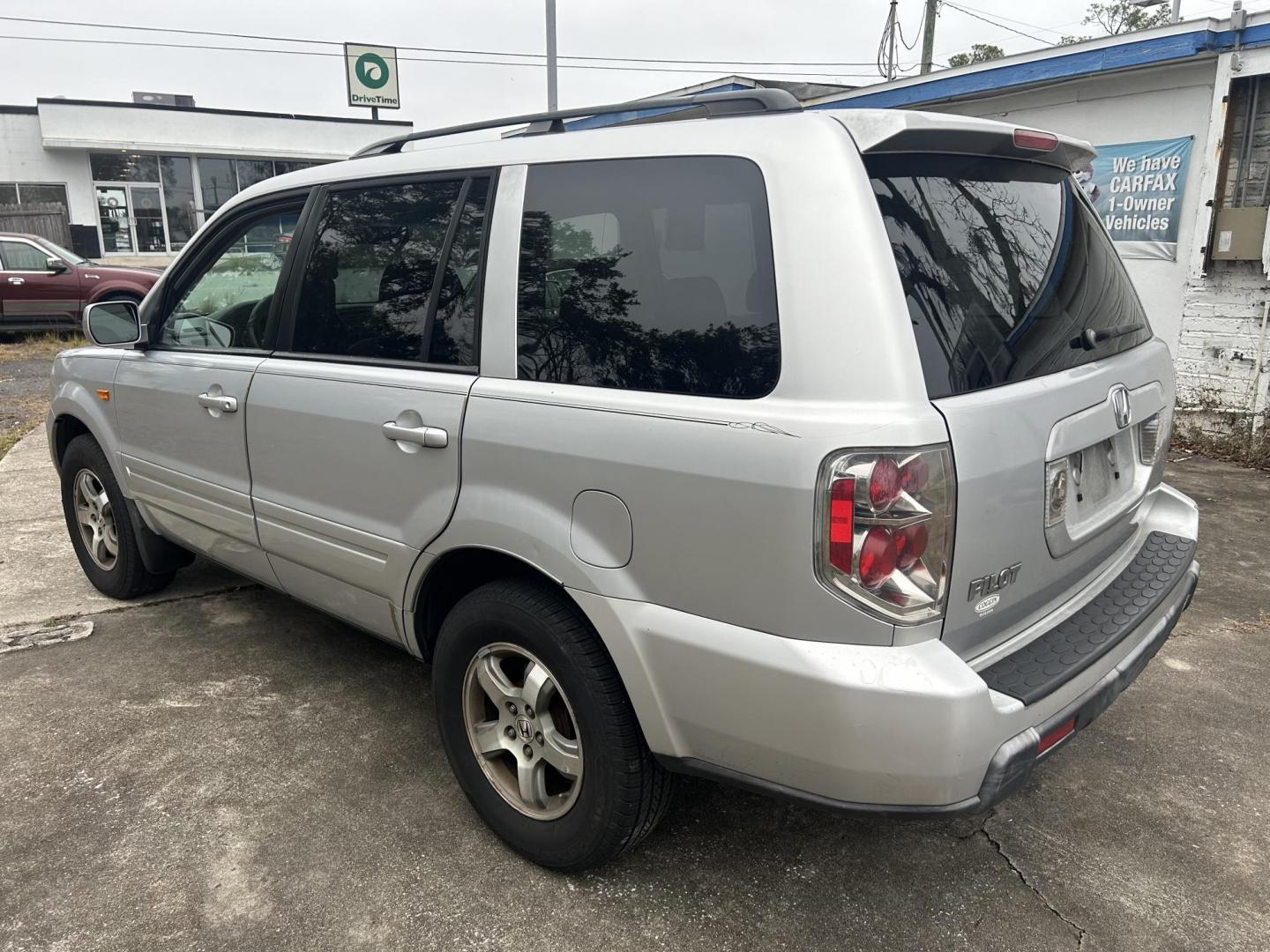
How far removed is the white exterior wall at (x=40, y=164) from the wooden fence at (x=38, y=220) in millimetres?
806

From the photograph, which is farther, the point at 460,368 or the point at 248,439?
the point at 248,439

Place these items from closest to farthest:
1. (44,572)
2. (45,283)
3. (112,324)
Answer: (112,324) < (44,572) < (45,283)

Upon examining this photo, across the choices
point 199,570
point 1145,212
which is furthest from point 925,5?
point 199,570

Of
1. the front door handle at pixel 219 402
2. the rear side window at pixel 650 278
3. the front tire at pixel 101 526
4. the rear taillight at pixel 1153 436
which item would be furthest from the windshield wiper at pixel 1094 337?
the front tire at pixel 101 526

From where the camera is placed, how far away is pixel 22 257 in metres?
14.5

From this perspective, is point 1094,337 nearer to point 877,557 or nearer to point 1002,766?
point 877,557

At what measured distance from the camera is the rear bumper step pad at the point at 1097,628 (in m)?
2.02

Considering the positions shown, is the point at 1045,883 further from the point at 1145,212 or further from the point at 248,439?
the point at 1145,212

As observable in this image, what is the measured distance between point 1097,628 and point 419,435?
1789 millimetres

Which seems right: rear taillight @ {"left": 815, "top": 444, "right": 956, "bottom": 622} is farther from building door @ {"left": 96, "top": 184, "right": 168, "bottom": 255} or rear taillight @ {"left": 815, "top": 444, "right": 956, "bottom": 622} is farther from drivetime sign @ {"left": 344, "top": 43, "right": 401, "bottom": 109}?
building door @ {"left": 96, "top": 184, "right": 168, "bottom": 255}

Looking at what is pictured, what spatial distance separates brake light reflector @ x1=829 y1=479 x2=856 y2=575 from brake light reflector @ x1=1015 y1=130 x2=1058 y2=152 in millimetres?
1082

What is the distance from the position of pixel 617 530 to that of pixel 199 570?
3.58 metres

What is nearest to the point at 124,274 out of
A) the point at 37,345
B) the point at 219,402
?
→ the point at 37,345

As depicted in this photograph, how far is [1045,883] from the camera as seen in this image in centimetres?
248
